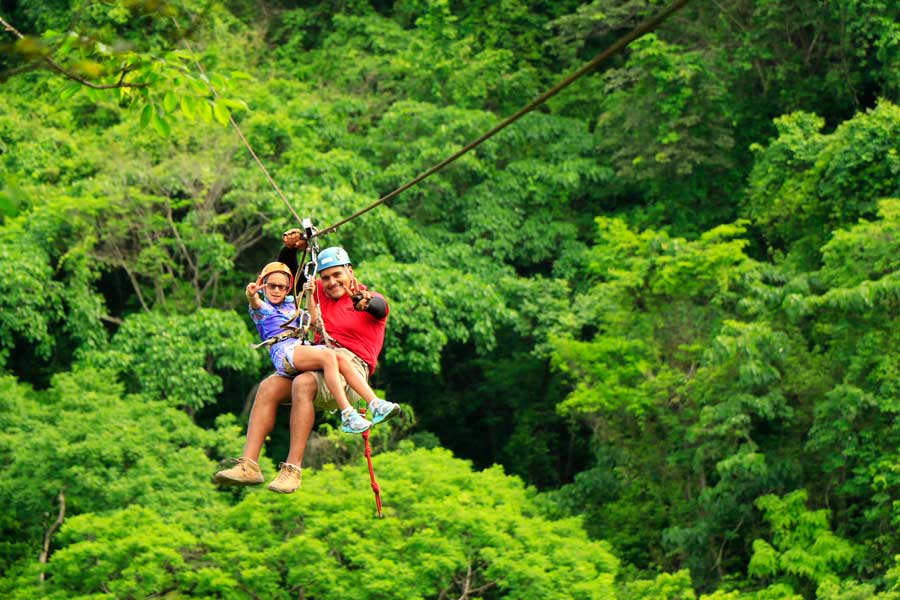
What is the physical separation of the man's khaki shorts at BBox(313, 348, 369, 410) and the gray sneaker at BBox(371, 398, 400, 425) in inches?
7.5

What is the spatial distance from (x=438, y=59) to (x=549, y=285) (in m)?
3.95

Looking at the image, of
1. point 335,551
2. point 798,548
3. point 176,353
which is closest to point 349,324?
point 335,551

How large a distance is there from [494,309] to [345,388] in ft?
34.8

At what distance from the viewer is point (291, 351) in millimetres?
5477

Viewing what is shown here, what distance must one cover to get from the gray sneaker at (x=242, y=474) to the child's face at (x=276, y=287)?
0.62 metres

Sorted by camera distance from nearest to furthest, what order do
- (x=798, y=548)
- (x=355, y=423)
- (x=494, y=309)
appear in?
(x=355, y=423)
(x=798, y=548)
(x=494, y=309)

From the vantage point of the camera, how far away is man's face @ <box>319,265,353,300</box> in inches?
219

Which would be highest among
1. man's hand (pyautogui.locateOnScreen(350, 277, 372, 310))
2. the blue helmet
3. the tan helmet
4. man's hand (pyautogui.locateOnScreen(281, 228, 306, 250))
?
man's hand (pyautogui.locateOnScreen(281, 228, 306, 250))

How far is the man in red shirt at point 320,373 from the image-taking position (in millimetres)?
5449

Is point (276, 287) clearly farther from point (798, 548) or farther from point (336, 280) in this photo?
point (798, 548)

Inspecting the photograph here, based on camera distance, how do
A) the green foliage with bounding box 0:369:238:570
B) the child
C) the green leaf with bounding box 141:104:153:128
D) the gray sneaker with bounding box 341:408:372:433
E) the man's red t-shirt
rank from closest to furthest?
the green leaf with bounding box 141:104:153:128 < the gray sneaker with bounding box 341:408:372:433 < the child < the man's red t-shirt < the green foliage with bounding box 0:369:238:570

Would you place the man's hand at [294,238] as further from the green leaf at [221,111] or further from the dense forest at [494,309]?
the dense forest at [494,309]

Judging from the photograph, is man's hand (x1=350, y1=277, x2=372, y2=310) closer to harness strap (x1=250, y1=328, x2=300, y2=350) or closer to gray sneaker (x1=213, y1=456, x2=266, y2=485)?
harness strap (x1=250, y1=328, x2=300, y2=350)

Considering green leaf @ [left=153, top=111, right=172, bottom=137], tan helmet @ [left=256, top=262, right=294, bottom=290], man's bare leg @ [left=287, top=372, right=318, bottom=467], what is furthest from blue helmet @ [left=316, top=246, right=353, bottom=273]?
green leaf @ [left=153, top=111, right=172, bottom=137]
